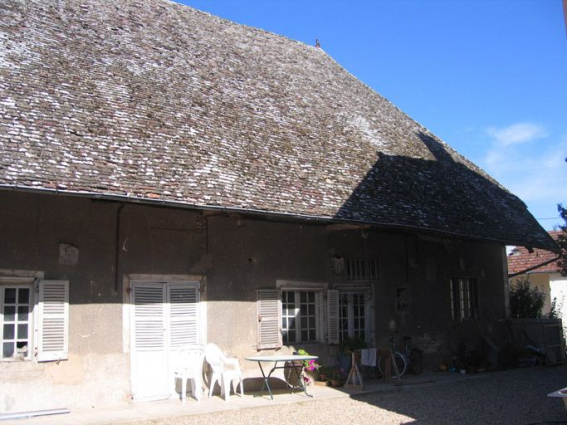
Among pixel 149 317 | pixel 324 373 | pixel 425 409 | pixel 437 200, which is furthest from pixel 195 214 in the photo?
pixel 437 200

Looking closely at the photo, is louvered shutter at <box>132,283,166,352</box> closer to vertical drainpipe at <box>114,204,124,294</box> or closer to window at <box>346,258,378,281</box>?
vertical drainpipe at <box>114,204,124,294</box>

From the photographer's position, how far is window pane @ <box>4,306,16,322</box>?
872 cm

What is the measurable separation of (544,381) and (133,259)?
7.90 meters

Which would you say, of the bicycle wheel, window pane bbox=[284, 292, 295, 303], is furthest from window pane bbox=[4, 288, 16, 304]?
the bicycle wheel

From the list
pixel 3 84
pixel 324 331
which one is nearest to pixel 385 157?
pixel 324 331

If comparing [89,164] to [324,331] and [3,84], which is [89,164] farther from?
[324,331]

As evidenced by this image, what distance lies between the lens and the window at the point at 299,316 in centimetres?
1164

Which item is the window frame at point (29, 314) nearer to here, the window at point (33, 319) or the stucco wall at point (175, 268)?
the window at point (33, 319)

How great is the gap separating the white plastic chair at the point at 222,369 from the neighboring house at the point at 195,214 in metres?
0.30

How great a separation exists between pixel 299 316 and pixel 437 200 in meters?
3.98

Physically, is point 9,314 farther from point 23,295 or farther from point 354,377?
point 354,377

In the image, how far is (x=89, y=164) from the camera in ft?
29.0

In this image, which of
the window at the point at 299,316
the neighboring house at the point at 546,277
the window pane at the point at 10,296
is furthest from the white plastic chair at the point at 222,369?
the neighboring house at the point at 546,277

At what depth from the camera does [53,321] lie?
8.92m
